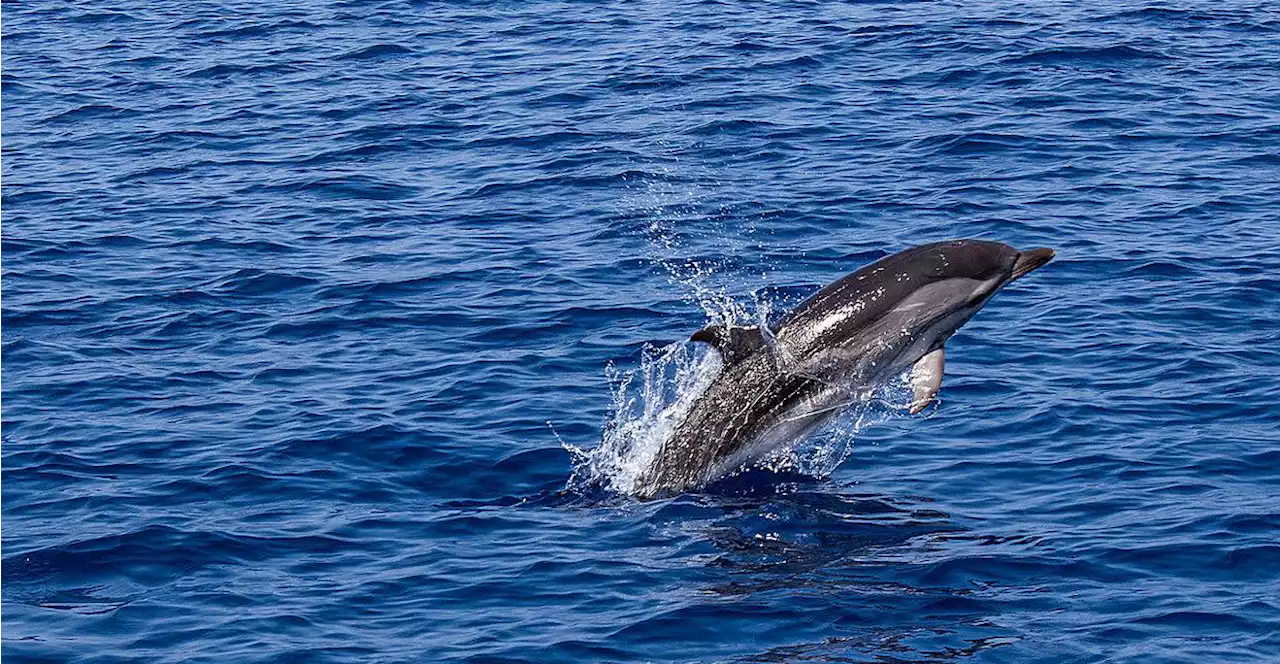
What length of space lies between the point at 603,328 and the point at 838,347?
5.10m

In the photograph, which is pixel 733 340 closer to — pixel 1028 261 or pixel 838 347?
pixel 838 347

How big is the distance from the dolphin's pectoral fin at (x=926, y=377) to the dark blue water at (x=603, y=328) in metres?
0.78

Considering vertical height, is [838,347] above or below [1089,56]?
above

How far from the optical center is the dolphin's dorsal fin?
15289 millimetres

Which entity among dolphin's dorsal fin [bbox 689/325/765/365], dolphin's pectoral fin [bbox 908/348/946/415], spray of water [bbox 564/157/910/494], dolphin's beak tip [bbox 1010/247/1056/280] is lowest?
spray of water [bbox 564/157/910/494]

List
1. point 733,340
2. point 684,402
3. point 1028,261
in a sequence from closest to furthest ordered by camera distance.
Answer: point 733,340 < point 1028,261 < point 684,402

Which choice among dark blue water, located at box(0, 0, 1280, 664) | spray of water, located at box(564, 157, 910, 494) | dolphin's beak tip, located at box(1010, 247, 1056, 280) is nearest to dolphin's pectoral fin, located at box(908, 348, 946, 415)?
spray of water, located at box(564, 157, 910, 494)

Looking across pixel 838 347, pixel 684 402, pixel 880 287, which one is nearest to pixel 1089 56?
pixel 684 402

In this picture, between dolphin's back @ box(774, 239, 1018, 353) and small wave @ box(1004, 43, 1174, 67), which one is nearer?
dolphin's back @ box(774, 239, 1018, 353)

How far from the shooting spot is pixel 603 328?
66.9 ft

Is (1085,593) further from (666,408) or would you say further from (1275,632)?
(666,408)

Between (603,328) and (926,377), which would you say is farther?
(603,328)

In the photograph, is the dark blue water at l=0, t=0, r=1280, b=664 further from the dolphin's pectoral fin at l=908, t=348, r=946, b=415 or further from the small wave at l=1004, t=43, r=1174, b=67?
the dolphin's pectoral fin at l=908, t=348, r=946, b=415

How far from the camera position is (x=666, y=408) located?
17.6 meters
